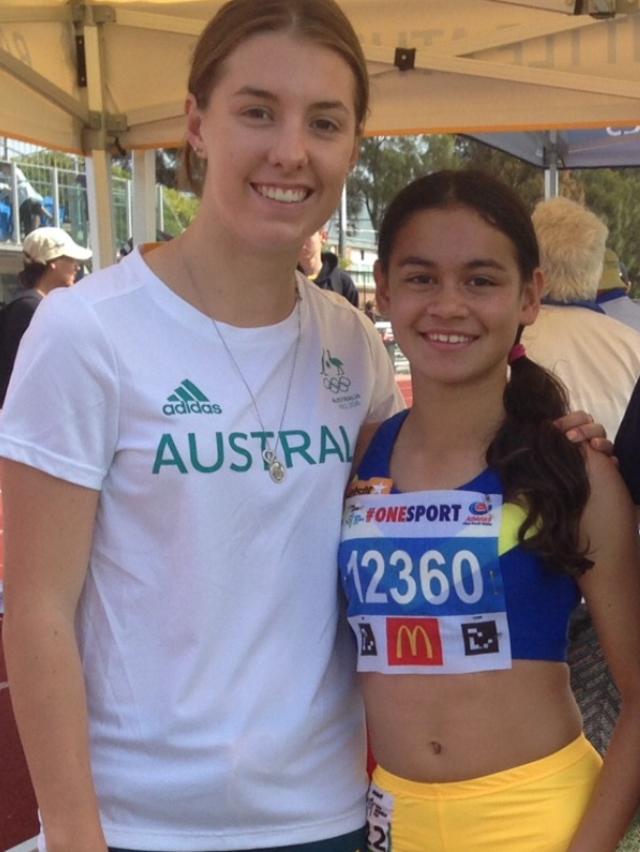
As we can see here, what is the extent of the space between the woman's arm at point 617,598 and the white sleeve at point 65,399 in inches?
28.2

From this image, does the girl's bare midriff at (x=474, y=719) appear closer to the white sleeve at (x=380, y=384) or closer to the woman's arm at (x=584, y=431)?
the woman's arm at (x=584, y=431)

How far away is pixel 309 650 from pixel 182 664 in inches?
7.7

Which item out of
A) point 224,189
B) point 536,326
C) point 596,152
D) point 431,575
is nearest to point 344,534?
point 431,575

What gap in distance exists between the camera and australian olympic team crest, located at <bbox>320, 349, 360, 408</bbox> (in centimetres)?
160

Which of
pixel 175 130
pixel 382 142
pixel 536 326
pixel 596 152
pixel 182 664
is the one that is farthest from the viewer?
pixel 382 142

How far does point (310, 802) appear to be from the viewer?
4.82 feet

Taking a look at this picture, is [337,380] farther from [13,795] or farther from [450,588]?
[13,795]

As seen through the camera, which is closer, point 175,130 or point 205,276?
point 205,276

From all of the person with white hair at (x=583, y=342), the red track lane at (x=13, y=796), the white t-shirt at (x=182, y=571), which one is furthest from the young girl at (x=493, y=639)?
the red track lane at (x=13, y=796)

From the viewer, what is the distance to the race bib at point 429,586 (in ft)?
4.97

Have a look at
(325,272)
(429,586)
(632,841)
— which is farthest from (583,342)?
(429,586)

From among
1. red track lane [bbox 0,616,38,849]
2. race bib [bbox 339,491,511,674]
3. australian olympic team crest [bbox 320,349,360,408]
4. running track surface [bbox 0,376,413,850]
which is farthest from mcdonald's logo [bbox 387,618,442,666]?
red track lane [bbox 0,616,38,849]

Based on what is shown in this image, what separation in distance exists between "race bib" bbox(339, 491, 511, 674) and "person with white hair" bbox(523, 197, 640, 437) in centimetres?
197

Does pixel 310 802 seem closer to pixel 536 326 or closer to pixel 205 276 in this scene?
pixel 205 276
